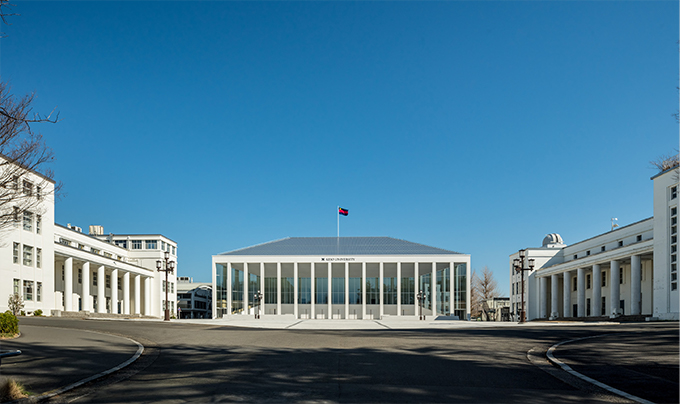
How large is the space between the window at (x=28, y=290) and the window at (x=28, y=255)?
1786 millimetres

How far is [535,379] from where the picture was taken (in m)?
11.0

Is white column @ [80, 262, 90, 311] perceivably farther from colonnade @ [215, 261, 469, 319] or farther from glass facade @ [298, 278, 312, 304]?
glass facade @ [298, 278, 312, 304]

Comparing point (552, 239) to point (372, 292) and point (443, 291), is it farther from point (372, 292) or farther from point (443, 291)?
point (372, 292)

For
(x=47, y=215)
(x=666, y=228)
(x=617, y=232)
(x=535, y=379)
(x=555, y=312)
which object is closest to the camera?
(x=535, y=379)

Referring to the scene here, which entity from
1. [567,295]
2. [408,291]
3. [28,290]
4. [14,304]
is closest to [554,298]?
[567,295]

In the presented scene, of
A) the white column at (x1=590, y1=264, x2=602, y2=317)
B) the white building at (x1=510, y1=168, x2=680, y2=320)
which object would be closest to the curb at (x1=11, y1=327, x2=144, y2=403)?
the white building at (x1=510, y1=168, x2=680, y2=320)

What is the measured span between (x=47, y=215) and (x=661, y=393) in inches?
2284

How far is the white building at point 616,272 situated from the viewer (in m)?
52.0

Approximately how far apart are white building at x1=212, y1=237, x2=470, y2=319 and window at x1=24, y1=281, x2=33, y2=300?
30245 mm

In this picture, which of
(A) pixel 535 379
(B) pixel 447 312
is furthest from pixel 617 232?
(A) pixel 535 379

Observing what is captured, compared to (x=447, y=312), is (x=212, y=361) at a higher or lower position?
higher

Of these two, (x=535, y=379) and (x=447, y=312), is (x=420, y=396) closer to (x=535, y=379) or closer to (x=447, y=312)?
(x=535, y=379)

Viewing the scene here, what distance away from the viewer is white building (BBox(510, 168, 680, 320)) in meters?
52.0

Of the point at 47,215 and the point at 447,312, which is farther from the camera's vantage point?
the point at 447,312
